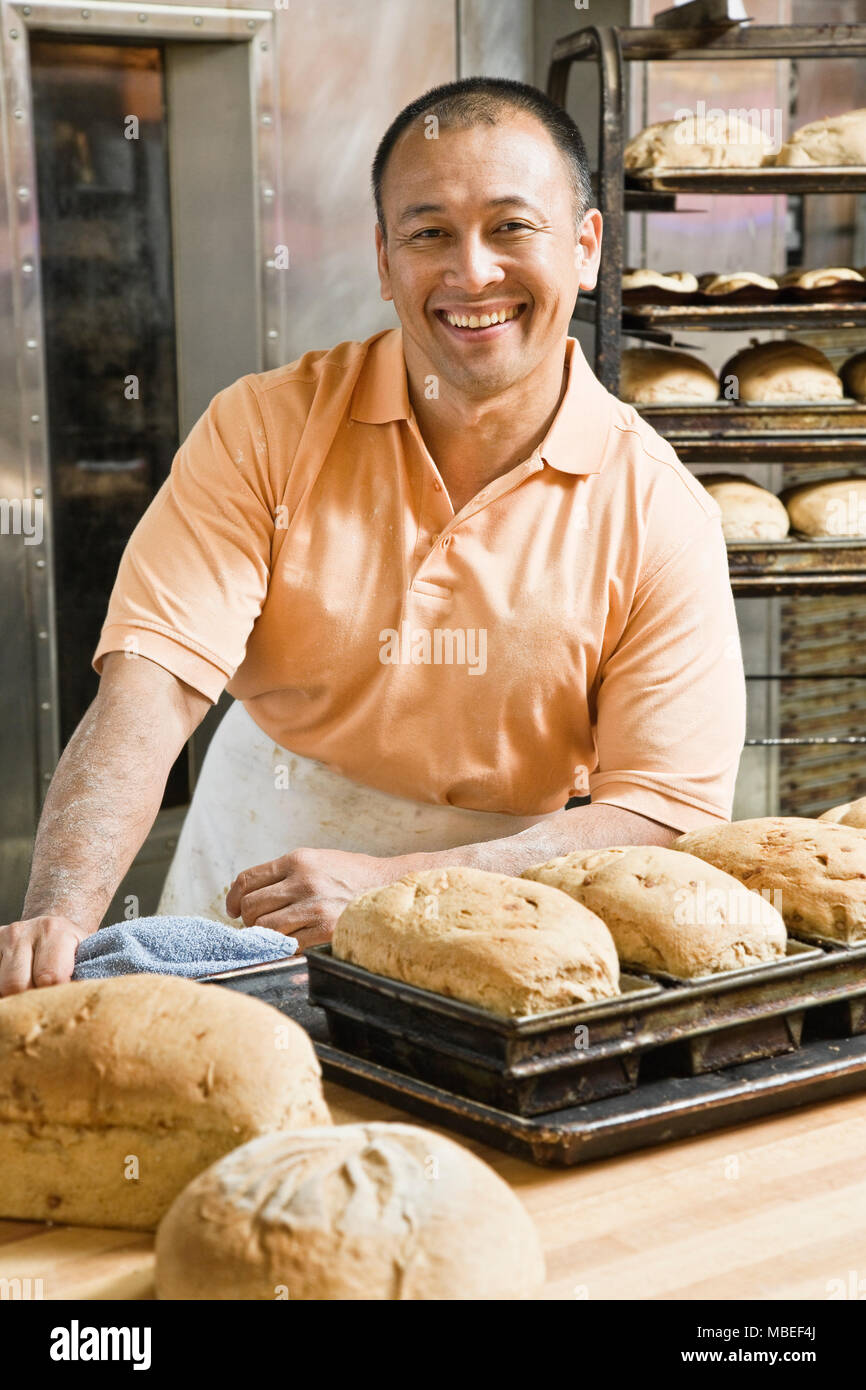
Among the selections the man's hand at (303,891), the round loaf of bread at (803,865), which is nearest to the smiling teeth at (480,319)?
the man's hand at (303,891)

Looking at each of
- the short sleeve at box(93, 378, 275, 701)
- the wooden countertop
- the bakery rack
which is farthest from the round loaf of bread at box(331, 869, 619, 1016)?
the bakery rack

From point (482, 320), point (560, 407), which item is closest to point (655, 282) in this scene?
point (560, 407)

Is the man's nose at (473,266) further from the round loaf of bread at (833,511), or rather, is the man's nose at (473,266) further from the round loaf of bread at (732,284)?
the round loaf of bread at (833,511)

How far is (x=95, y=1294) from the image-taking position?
0.93m

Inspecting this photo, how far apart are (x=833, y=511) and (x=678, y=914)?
7.77 feet

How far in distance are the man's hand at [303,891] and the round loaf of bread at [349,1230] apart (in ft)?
2.64

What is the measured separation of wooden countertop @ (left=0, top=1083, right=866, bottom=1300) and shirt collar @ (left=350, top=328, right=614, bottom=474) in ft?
3.97

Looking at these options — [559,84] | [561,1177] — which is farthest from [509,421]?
[559,84]

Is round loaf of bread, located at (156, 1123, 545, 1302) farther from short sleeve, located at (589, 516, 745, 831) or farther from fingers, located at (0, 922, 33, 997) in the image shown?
short sleeve, located at (589, 516, 745, 831)

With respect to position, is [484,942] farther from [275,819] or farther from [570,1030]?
[275,819]

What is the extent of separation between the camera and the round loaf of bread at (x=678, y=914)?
1.20 meters
